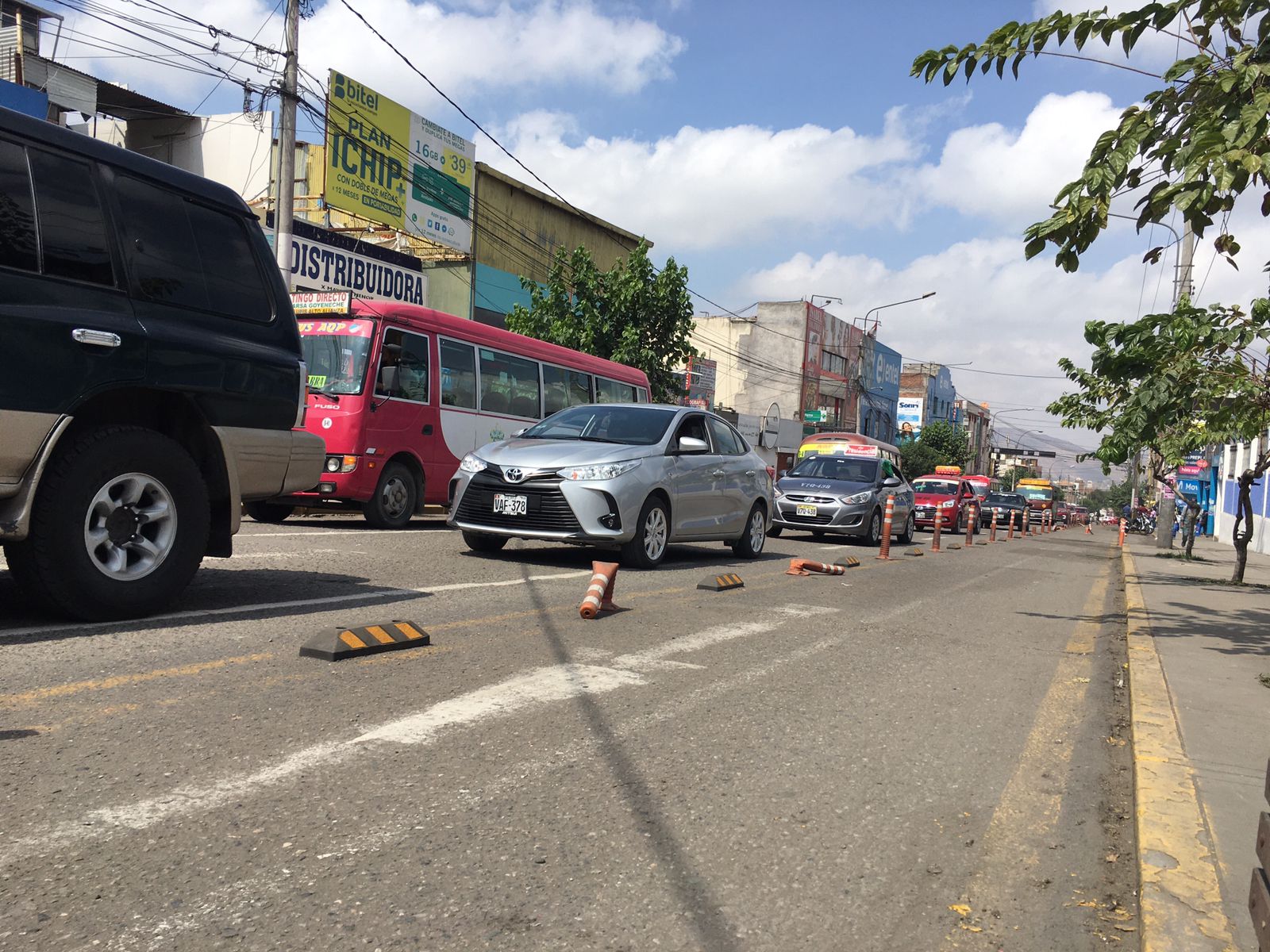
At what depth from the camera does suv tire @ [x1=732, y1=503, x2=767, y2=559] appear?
39.5 ft

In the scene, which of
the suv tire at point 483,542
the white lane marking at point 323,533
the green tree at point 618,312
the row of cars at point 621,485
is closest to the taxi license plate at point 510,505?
the row of cars at point 621,485

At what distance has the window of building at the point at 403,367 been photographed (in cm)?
1288

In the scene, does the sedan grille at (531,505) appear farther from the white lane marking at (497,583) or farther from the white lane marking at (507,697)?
the white lane marking at (507,697)

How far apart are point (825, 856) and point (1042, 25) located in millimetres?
5257

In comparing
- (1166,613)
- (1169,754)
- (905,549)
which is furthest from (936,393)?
(1169,754)

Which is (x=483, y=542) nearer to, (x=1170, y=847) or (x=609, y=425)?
(x=609, y=425)

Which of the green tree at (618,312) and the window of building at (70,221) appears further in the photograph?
the green tree at (618,312)

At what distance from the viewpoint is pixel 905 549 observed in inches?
703

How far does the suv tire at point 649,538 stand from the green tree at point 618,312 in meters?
15.7

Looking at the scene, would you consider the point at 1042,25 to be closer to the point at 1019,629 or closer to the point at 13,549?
the point at 1019,629

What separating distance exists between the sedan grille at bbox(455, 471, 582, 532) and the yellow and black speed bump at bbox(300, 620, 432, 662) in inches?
140

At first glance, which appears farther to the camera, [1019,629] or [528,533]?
[528,533]

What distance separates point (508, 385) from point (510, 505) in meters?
6.84

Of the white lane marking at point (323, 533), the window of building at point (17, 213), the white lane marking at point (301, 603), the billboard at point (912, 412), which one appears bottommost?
the white lane marking at point (301, 603)
